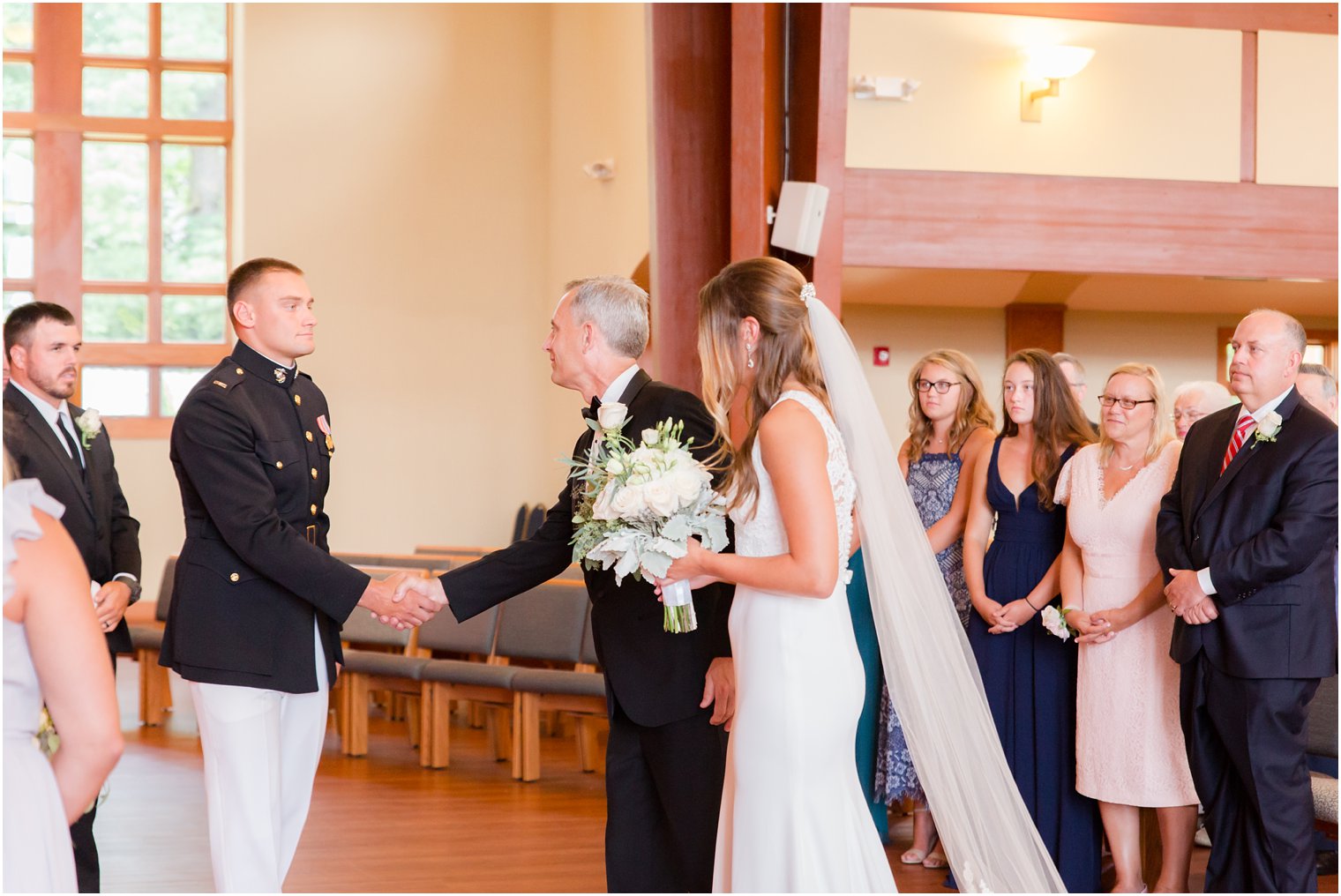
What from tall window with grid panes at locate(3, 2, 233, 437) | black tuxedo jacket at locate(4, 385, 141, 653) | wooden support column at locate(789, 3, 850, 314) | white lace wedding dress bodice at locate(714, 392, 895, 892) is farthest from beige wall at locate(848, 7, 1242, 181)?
tall window with grid panes at locate(3, 2, 233, 437)

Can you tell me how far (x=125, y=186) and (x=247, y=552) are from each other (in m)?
12.1

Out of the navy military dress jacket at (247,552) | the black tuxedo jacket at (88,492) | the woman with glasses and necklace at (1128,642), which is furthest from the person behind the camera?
the woman with glasses and necklace at (1128,642)

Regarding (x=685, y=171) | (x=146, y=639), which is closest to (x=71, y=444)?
(x=685, y=171)

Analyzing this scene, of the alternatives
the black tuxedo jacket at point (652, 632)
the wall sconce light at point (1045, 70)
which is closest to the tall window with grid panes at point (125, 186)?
the wall sconce light at point (1045, 70)

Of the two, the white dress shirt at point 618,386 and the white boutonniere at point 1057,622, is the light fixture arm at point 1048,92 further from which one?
the white dress shirt at point 618,386

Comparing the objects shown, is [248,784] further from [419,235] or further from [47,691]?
[419,235]

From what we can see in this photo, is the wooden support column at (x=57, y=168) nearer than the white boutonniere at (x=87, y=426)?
No

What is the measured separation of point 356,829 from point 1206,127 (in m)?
6.22

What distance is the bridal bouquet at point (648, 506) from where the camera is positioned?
2.71 m

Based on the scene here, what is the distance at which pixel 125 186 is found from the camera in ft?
45.7

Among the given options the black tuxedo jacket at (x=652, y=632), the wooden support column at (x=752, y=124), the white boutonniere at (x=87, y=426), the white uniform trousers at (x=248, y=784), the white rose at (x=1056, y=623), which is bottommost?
the white uniform trousers at (x=248, y=784)

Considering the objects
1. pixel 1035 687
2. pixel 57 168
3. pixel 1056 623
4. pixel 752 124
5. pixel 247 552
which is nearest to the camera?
pixel 247 552

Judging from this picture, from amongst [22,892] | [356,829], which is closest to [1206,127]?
[356,829]

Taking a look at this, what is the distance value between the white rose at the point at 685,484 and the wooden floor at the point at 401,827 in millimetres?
2282
